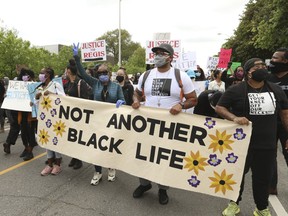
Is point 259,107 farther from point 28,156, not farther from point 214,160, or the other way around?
point 28,156

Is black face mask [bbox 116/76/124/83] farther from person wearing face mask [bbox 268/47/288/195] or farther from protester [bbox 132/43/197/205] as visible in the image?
person wearing face mask [bbox 268/47/288/195]

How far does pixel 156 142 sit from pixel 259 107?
1273 millimetres

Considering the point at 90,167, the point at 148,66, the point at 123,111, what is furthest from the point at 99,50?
the point at 123,111

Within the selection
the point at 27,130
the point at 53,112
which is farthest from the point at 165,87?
the point at 27,130

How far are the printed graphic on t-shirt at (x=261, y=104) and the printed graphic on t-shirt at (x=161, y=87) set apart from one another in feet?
3.26

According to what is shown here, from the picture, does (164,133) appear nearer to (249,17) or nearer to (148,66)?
(148,66)

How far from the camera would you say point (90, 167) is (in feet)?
17.5

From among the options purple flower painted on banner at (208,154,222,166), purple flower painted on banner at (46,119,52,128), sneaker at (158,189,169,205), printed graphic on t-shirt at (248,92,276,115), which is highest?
printed graphic on t-shirt at (248,92,276,115)

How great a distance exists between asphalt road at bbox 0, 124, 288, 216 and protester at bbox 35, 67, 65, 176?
0.13 meters

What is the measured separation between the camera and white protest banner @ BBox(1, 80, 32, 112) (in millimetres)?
5980

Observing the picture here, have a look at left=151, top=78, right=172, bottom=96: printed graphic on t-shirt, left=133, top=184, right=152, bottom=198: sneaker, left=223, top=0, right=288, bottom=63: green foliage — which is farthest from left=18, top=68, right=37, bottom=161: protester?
left=223, top=0, right=288, bottom=63: green foliage

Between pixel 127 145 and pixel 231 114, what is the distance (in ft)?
4.55

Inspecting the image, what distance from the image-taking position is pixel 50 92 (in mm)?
4641

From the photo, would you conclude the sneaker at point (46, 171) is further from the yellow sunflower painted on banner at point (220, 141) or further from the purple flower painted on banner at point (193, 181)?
the yellow sunflower painted on banner at point (220, 141)
